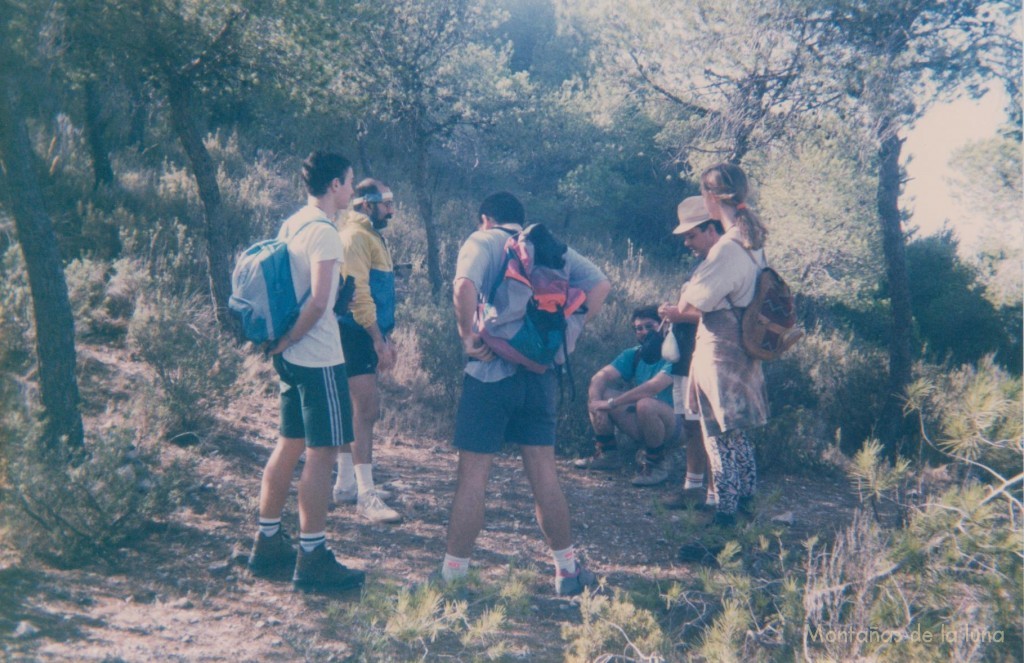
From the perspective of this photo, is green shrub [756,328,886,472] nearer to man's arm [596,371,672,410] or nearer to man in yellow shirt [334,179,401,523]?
man's arm [596,371,672,410]

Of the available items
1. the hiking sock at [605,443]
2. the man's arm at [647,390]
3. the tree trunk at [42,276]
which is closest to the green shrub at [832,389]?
the hiking sock at [605,443]

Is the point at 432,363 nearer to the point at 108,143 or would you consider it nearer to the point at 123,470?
the point at 123,470

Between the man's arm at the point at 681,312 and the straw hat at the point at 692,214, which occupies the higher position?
the straw hat at the point at 692,214

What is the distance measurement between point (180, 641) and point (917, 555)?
2991mm

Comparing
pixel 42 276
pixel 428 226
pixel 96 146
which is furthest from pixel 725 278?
pixel 96 146

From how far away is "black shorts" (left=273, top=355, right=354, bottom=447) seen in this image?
11.0 ft

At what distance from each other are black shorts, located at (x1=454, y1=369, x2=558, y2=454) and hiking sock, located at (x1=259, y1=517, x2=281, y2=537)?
0.99 m

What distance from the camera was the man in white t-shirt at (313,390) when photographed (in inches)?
131

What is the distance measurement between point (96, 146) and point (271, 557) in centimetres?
729

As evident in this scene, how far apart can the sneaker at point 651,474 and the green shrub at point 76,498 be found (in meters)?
3.15

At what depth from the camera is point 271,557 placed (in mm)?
3645

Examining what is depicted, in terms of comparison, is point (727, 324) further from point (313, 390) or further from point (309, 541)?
point (309, 541)

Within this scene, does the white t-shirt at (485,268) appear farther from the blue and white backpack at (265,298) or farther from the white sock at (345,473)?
the white sock at (345,473)

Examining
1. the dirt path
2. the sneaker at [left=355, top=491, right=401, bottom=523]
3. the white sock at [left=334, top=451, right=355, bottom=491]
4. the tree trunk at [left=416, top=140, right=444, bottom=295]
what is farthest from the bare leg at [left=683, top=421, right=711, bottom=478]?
the tree trunk at [left=416, top=140, right=444, bottom=295]
